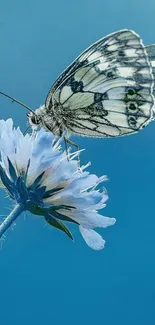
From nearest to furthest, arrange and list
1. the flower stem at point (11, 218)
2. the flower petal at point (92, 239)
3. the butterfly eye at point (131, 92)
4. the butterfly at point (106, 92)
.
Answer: the flower stem at point (11, 218)
the flower petal at point (92, 239)
the butterfly at point (106, 92)
the butterfly eye at point (131, 92)

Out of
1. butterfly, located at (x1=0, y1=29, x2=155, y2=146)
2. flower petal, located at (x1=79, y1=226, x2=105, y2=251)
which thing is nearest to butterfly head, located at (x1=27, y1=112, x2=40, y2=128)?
butterfly, located at (x1=0, y1=29, x2=155, y2=146)

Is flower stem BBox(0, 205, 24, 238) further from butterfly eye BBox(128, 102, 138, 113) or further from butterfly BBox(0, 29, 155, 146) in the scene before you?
butterfly eye BBox(128, 102, 138, 113)

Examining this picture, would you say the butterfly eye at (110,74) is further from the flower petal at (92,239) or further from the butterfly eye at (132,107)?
the flower petal at (92,239)

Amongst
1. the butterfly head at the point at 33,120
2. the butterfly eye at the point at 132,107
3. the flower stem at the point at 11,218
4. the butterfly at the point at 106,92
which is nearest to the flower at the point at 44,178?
the flower stem at the point at 11,218

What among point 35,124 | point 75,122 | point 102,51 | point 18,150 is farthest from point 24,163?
point 102,51

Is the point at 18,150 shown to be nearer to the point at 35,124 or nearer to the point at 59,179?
the point at 59,179

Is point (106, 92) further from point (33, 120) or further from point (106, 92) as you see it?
point (33, 120)
